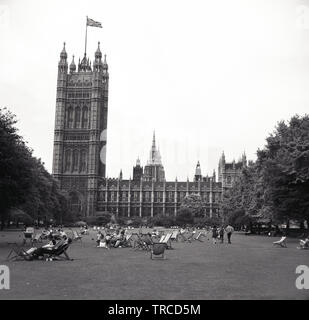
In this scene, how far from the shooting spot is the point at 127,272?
54.4 feet

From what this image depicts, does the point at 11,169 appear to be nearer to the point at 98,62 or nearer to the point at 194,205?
the point at 194,205

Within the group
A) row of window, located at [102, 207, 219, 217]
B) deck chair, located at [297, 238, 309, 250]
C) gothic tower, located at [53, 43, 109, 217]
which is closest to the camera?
deck chair, located at [297, 238, 309, 250]

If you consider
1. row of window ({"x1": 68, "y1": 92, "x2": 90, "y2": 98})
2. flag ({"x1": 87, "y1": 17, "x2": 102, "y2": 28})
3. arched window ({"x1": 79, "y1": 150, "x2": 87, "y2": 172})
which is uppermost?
flag ({"x1": 87, "y1": 17, "x2": 102, "y2": 28})

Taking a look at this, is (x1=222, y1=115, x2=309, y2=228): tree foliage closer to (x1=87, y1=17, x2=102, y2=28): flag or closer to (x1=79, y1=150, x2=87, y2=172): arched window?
(x1=87, y1=17, x2=102, y2=28): flag

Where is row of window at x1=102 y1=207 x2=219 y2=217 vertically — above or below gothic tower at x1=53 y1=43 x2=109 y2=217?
below

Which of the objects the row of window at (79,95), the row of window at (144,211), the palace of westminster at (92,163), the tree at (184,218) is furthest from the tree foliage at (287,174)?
the row of window at (79,95)

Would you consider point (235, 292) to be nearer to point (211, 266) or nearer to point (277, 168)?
point (211, 266)

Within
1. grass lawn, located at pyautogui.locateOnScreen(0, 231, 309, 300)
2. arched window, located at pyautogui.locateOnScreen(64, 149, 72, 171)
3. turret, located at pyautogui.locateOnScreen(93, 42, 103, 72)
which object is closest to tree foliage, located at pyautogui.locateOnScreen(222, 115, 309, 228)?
grass lawn, located at pyautogui.locateOnScreen(0, 231, 309, 300)

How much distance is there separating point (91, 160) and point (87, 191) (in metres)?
9.55

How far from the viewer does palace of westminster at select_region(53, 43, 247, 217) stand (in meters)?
146

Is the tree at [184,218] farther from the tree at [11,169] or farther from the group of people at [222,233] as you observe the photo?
the tree at [11,169]

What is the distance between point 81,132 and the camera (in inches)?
5886

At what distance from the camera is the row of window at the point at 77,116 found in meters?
151
